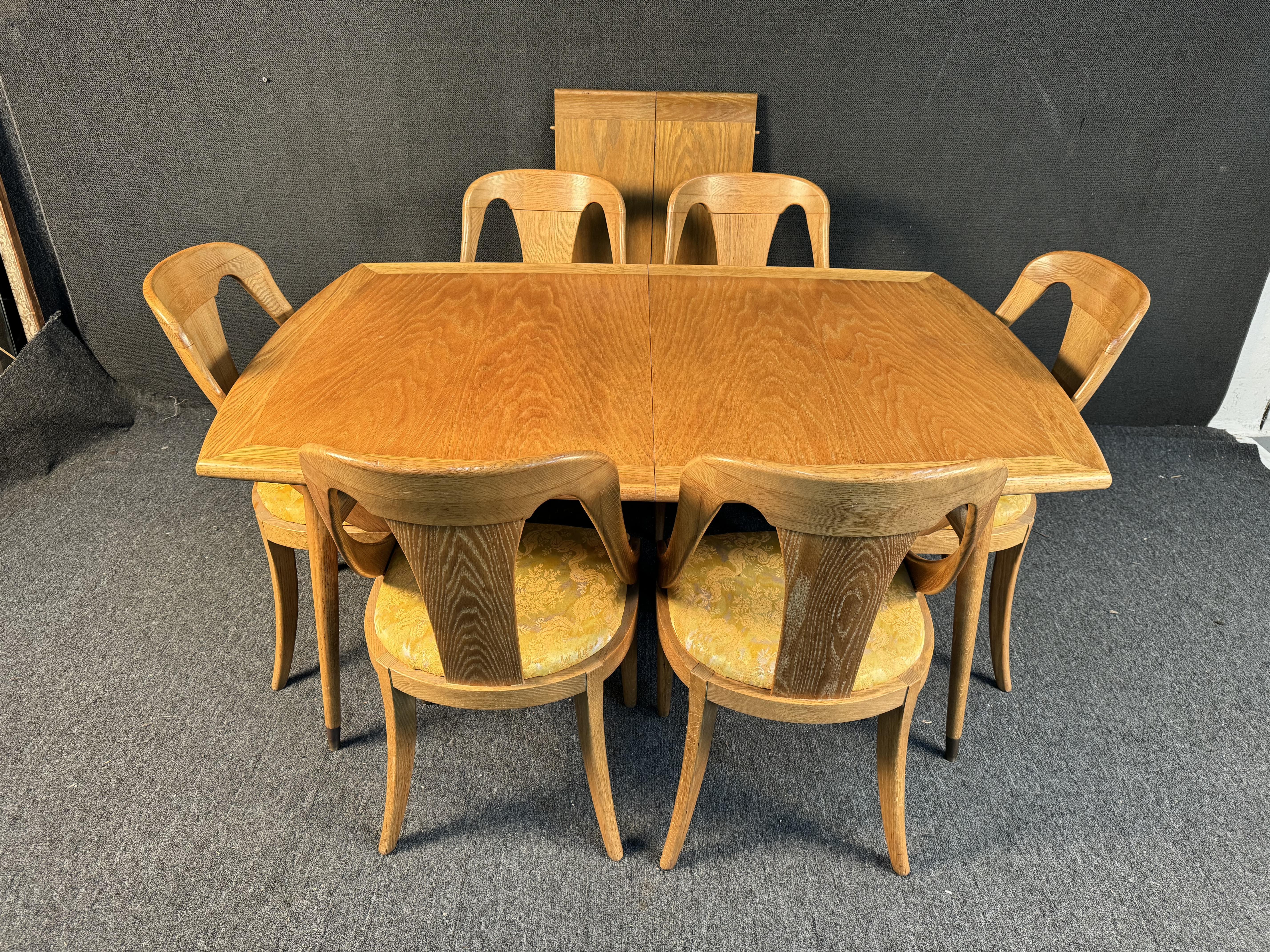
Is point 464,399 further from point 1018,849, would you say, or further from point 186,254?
point 1018,849

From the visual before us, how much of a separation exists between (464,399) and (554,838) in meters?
0.81

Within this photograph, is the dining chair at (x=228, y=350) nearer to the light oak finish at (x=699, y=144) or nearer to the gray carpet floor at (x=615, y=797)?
the gray carpet floor at (x=615, y=797)

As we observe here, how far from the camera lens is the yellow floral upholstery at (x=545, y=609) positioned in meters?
1.27

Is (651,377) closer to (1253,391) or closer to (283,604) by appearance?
(283,604)

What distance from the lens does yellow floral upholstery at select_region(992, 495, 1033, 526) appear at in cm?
151

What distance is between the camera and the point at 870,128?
2445mm

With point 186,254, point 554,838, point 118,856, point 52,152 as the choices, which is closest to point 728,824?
point 554,838

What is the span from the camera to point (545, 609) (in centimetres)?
131

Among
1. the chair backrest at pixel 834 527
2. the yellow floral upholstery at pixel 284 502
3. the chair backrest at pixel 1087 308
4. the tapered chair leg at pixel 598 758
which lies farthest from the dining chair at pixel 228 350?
the chair backrest at pixel 1087 308

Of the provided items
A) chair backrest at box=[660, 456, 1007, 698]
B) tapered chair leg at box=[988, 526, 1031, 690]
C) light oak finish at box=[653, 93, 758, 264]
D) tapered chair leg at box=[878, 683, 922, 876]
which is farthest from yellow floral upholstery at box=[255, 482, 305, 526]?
tapered chair leg at box=[988, 526, 1031, 690]

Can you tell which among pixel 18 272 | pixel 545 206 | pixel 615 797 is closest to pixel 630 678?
pixel 615 797

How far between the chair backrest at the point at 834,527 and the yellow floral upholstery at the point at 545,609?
20 centimetres

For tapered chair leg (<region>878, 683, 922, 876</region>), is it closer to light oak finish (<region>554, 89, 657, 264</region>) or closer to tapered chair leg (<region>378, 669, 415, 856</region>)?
tapered chair leg (<region>378, 669, 415, 856</region>)

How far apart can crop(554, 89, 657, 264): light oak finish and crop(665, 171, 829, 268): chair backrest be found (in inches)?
8.8
